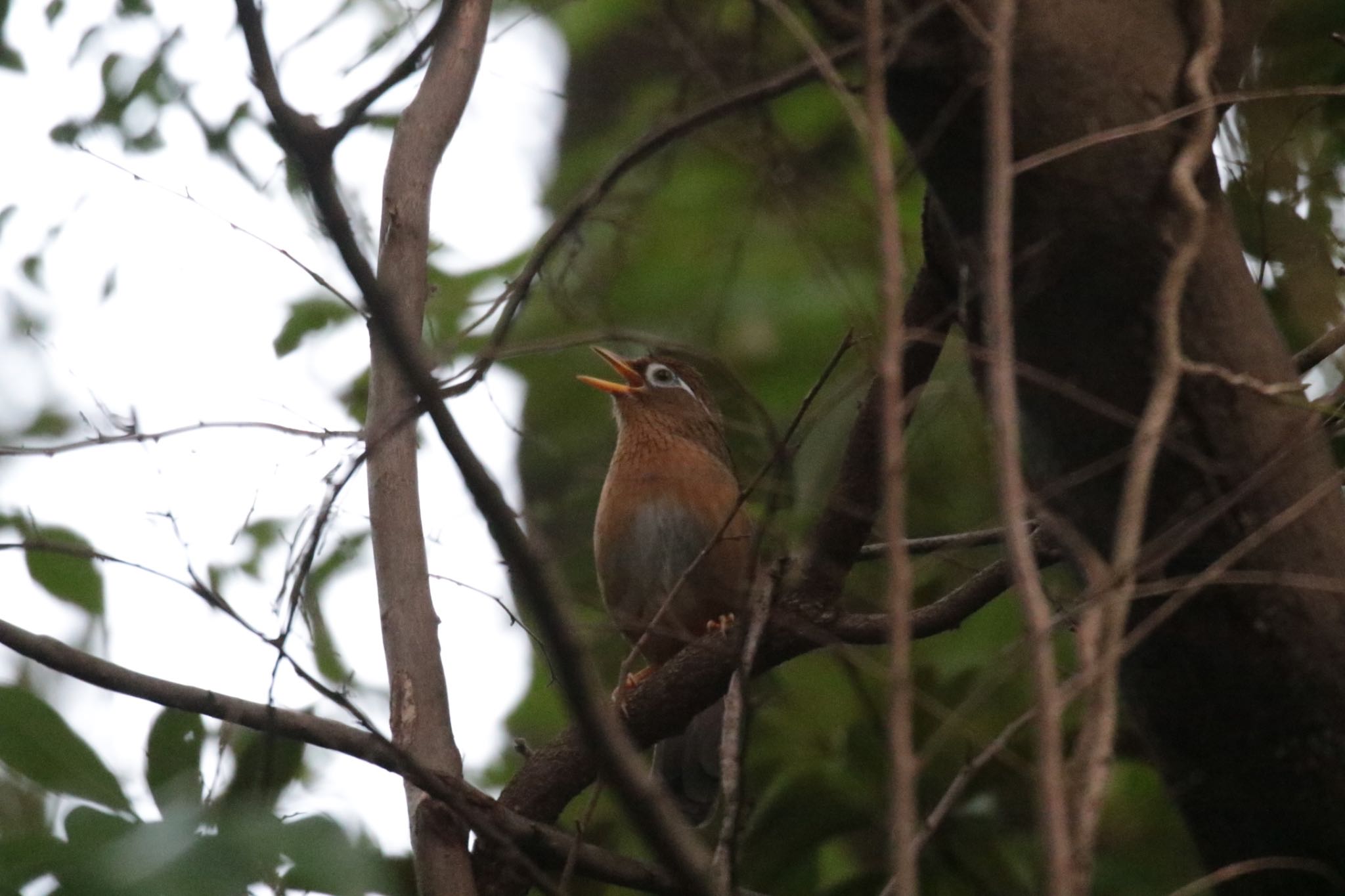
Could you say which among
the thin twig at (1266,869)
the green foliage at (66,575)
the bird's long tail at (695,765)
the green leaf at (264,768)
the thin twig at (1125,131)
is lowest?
the thin twig at (1266,869)

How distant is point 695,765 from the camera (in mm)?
4930

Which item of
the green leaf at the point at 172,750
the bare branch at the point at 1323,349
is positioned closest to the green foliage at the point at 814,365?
the bare branch at the point at 1323,349

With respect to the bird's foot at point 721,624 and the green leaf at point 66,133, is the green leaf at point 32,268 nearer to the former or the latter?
the green leaf at point 66,133

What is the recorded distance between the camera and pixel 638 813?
1602mm

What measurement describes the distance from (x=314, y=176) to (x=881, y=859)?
2979 mm

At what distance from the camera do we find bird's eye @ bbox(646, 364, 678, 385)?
19.8ft

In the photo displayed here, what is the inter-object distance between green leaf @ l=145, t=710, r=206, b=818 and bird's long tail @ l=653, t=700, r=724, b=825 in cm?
249

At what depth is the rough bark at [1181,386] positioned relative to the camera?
7.75 feet

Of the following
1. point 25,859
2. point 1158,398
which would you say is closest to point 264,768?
point 25,859

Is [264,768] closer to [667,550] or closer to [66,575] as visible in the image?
[66,575]

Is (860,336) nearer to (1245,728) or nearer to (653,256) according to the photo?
(1245,728)

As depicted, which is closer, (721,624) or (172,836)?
(172,836)

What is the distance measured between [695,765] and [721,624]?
1.72ft

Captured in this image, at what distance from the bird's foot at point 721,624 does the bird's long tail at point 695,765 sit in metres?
0.28
